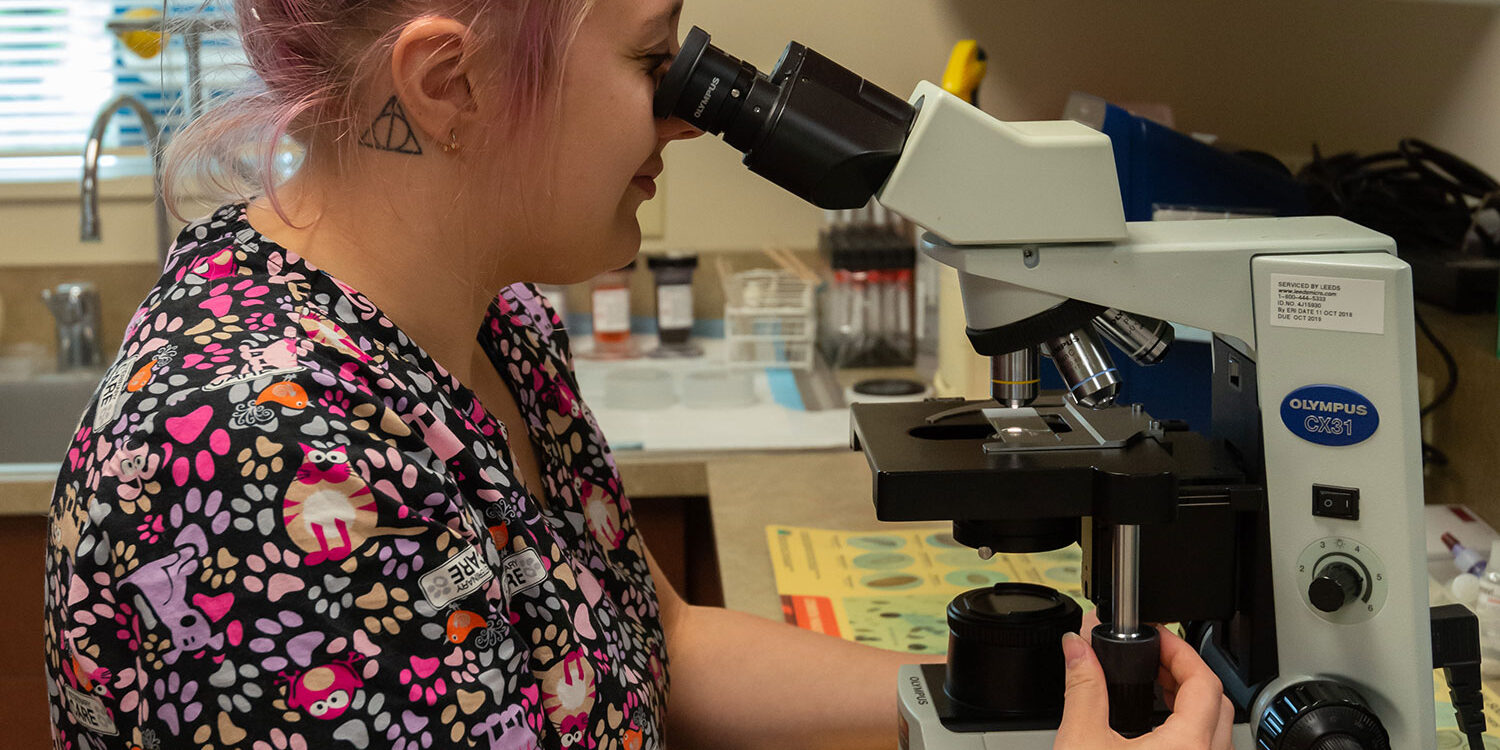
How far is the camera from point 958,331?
192cm

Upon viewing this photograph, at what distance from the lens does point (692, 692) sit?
1263 millimetres

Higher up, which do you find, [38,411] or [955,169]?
[955,169]

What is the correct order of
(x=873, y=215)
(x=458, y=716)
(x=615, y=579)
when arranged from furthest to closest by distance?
1. (x=873, y=215)
2. (x=615, y=579)
3. (x=458, y=716)

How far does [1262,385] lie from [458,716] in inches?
21.4

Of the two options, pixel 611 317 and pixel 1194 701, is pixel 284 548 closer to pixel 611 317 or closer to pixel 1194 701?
pixel 1194 701

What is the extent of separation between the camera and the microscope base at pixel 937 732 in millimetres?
842

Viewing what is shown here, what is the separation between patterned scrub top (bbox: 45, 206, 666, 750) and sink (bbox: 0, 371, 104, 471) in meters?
1.71

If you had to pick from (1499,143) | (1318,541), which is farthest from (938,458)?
(1499,143)

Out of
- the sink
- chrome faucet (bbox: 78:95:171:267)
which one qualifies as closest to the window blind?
chrome faucet (bbox: 78:95:171:267)

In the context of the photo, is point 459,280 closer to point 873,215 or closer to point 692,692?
point 692,692

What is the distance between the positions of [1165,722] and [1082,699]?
59mm

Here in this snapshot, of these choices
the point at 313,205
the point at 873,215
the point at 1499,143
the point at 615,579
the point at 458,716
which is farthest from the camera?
the point at 873,215

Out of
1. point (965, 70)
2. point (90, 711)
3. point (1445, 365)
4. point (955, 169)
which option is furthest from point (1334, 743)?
point (965, 70)

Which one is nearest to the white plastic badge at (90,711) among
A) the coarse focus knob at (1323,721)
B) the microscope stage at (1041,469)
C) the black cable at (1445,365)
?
the microscope stage at (1041,469)
